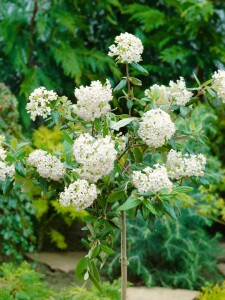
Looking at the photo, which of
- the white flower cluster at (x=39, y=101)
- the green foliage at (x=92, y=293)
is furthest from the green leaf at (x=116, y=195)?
the green foliage at (x=92, y=293)

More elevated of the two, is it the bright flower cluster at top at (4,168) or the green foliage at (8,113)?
the bright flower cluster at top at (4,168)

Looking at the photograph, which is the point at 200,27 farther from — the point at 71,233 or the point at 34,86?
the point at 71,233

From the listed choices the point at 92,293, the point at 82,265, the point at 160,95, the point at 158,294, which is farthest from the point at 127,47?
the point at 158,294

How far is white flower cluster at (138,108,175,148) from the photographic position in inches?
90.0

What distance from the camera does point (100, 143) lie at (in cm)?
220

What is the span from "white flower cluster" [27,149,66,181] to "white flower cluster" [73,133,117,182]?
0.57ft

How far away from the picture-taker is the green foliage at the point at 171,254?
429 cm

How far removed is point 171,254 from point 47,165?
2119 mm

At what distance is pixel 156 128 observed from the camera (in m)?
2.29

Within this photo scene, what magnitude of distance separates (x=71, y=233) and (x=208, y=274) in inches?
44.6

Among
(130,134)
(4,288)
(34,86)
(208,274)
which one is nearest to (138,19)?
(34,86)

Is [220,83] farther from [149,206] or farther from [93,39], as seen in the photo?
[93,39]

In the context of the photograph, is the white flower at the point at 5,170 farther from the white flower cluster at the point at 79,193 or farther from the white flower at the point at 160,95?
the white flower at the point at 160,95

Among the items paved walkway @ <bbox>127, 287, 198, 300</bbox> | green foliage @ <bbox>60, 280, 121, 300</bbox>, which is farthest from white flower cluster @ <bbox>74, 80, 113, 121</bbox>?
paved walkway @ <bbox>127, 287, 198, 300</bbox>
